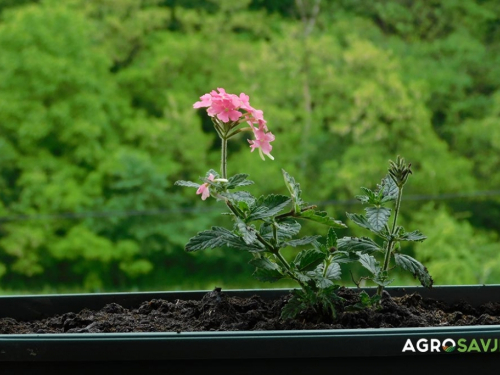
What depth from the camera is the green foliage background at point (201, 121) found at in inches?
320

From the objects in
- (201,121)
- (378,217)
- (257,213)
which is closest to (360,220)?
(378,217)

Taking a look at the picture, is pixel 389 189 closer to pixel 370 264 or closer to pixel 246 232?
pixel 370 264

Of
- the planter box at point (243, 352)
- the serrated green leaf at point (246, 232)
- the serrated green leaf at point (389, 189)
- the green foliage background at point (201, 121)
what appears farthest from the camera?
the green foliage background at point (201, 121)

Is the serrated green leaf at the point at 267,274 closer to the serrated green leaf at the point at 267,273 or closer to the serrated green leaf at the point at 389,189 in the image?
the serrated green leaf at the point at 267,273

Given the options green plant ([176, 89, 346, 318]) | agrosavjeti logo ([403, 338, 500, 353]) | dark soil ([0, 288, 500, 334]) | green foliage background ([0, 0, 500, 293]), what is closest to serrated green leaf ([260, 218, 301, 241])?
green plant ([176, 89, 346, 318])

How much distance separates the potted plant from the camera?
0.67 m

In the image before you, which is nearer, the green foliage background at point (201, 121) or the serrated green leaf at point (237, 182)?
the serrated green leaf at point (237, 182)

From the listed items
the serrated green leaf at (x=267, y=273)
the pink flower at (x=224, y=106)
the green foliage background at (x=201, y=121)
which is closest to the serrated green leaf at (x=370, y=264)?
the serrated green leaf at (x=267, y=273)

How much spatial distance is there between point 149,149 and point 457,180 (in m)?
4.00

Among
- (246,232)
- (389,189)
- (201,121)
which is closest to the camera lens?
(246,232)

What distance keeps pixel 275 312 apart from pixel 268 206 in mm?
160

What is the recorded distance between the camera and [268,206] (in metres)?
0.84

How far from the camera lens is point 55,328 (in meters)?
0.90

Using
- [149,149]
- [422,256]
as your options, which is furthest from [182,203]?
[422,256]
